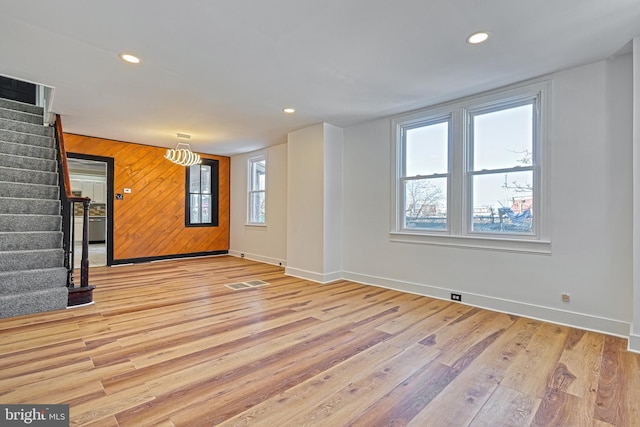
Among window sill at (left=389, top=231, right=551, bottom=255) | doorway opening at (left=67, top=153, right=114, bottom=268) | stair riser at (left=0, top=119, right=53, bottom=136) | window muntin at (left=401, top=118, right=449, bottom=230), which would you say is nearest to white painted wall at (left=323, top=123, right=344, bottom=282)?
window sill at (left=389, top=231, right=551, bottom=255)

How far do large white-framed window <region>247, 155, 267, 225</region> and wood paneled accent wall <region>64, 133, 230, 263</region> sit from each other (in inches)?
47.8

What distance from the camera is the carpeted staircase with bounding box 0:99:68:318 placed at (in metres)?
3.27

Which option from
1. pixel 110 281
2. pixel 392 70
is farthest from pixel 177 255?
pixel 392 70

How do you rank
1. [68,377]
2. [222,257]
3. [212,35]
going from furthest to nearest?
[222,257] → [212,35] → [68,377]

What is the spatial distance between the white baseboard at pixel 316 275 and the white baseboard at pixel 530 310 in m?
0.88

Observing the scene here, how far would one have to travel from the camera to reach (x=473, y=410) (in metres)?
1.75

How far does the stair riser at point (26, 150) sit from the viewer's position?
4.34 meters

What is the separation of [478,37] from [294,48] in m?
1.52

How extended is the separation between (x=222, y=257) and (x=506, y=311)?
6048mm

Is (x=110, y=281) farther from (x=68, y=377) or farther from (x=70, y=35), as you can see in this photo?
(x=70, y=35)

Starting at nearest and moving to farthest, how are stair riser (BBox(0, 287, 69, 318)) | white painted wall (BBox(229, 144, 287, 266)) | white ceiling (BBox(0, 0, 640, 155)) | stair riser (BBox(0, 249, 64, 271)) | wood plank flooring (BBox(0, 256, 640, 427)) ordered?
wood plank flooring (BBox(0, 256, 640, 427))
white ceiling (BBox(0, 0, 640, 155))
stair riser (BBox(0, 287, 69, 318))
stair riser (BBox(0, 249, 64, 271))
white painted wall (BBox(229, 144, 287, 266))

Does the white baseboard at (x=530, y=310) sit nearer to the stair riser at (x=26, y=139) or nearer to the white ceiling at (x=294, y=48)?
the white ceiling at (x=294, y=48)

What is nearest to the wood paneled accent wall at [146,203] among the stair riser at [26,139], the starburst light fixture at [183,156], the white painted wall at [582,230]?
the stair riser at [26,139]

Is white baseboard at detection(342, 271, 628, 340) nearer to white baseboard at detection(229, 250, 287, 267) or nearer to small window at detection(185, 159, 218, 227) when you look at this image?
white baseboard at detection(229, 250, 287, 267)
